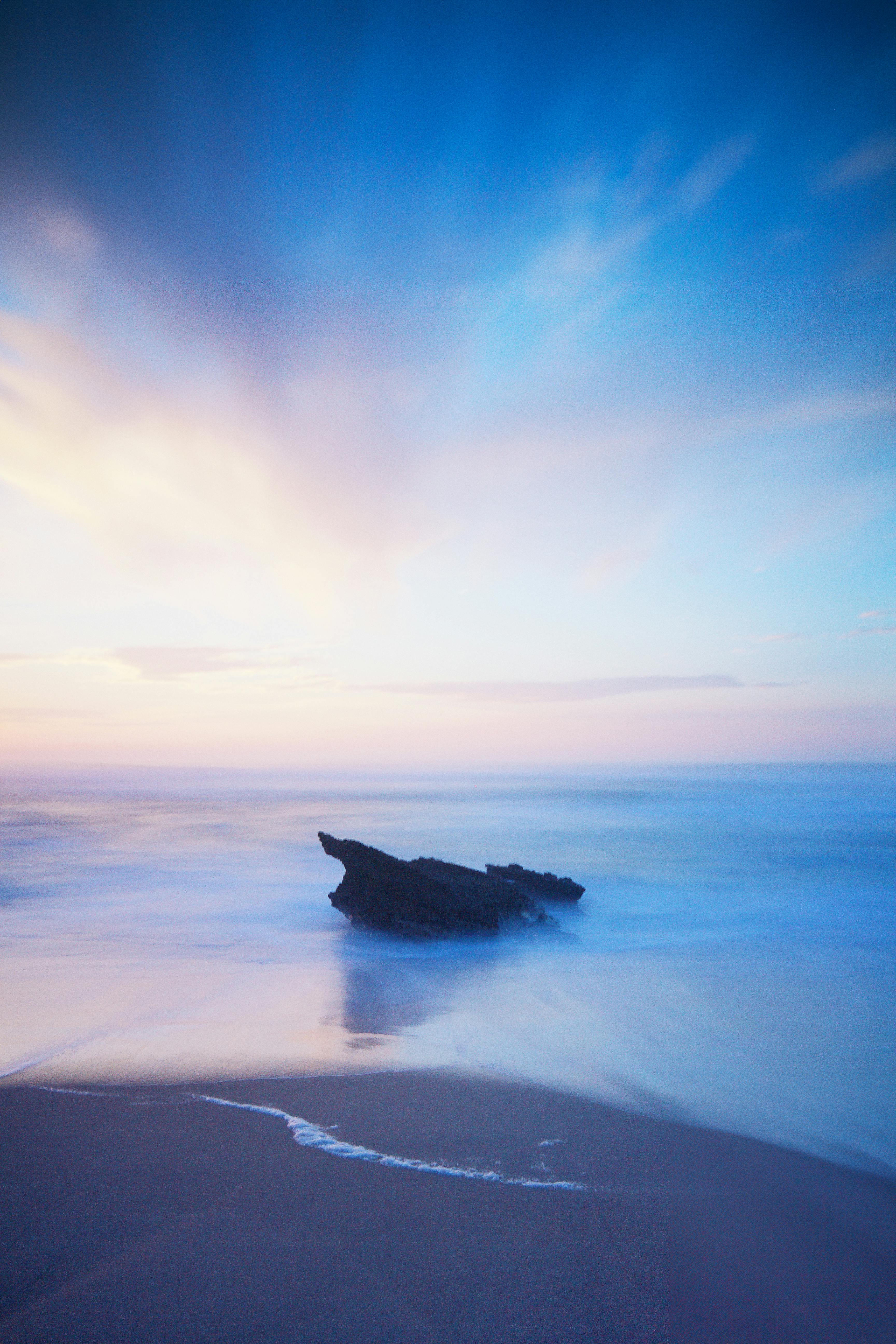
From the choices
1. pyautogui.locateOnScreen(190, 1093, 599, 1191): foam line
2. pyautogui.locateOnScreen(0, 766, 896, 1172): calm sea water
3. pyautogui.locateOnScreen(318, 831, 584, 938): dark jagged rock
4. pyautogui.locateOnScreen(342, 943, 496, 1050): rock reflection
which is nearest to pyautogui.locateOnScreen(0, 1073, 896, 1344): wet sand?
pyautogui.locateOnScreen(190, 1093, 599, 1191): foam line

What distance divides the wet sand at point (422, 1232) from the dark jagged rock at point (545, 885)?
768 cm

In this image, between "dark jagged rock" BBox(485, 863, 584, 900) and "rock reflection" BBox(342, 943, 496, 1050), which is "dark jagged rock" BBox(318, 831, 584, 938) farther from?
"dark jagged rock" BBox(485, 863, 584, 900)

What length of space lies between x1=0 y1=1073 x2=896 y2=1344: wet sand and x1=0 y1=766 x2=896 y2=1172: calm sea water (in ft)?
2.19

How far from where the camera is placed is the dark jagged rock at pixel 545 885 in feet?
39.7

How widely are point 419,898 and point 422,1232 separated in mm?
6450

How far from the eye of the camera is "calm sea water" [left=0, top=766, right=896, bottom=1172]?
5.13 meters

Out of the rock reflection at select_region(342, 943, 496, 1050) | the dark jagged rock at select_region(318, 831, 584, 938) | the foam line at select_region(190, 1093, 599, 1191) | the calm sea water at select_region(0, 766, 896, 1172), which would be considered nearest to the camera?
the foam line at select_region(190, 1093, 599, 1191)

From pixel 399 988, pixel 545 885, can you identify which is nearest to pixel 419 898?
pixel 399 988

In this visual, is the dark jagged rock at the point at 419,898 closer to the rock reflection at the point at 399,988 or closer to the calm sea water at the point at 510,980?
the calm sea water at the point at 510,980

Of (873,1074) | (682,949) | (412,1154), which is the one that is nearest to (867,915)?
(682,949)

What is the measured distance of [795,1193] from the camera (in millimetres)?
3756

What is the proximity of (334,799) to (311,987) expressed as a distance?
103 feet

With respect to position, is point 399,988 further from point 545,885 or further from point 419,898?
point 545,885

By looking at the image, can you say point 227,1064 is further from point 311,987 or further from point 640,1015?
point 640,1015
